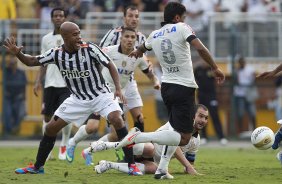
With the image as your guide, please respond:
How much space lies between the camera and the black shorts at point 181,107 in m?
11.8

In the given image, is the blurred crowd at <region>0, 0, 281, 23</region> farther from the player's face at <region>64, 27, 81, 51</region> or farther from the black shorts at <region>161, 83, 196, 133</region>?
the black shorts at <region>161, 83, 196, 133</region>

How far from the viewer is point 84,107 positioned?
41.5ft

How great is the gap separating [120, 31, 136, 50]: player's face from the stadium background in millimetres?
9347

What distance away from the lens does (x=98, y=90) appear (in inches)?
497

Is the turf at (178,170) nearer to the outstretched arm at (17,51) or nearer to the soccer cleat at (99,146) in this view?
the soccer cleat at (99,146)

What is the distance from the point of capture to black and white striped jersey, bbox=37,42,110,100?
1231 centimetres

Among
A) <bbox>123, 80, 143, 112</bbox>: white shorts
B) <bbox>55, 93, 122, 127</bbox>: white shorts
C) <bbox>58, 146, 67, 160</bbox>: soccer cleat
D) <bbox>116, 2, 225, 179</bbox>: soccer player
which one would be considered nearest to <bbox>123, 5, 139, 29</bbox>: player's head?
<bbox>123, 80, 143, 112</bbox>: white shorts

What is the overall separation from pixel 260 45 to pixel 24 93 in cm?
713

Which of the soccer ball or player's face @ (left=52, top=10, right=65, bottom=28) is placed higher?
player's face @ (left=52, top=10, right=65, bottom=28)

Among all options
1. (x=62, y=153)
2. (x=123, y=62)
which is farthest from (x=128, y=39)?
(x=62, y=153)

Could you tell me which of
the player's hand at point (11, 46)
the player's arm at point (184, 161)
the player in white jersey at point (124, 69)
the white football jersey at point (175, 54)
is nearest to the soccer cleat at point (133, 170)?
the player's arm at point (184, 161)

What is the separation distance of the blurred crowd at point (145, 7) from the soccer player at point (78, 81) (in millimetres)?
11741

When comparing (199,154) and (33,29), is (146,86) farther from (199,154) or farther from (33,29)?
(199,154)

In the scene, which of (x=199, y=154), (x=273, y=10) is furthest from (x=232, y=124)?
(x=199, y=154)
